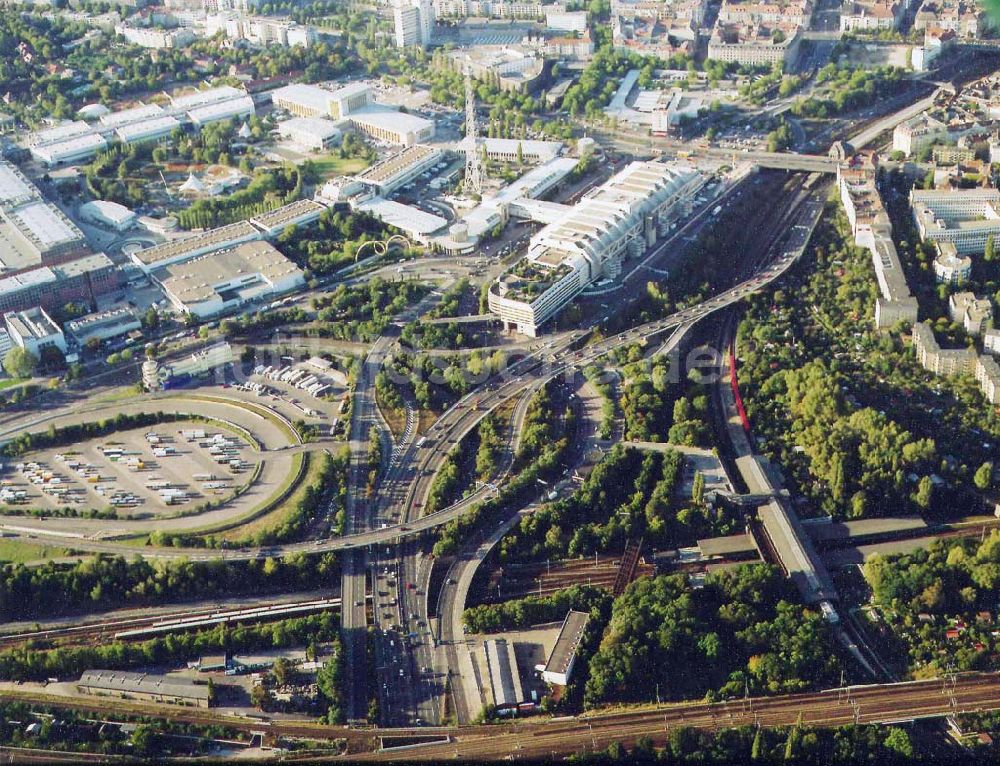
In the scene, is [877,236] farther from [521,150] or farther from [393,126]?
[393,126]

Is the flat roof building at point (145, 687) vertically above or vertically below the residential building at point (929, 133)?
below

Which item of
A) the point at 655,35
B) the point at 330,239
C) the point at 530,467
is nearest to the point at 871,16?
the point at 655,35

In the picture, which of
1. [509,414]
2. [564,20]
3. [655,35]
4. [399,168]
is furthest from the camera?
[564,20]

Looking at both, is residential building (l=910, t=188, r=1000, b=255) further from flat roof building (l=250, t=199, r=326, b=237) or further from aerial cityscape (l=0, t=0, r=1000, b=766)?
flat roof building (l=250, t=199, r=326, b=237)

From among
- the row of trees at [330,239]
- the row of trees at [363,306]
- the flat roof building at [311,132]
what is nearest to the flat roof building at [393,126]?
the flat roof building at [311,132]

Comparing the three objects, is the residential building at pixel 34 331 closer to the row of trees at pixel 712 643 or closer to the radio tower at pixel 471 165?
the radio tower at pixel 471 165

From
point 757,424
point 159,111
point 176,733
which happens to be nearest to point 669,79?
point 159,111
